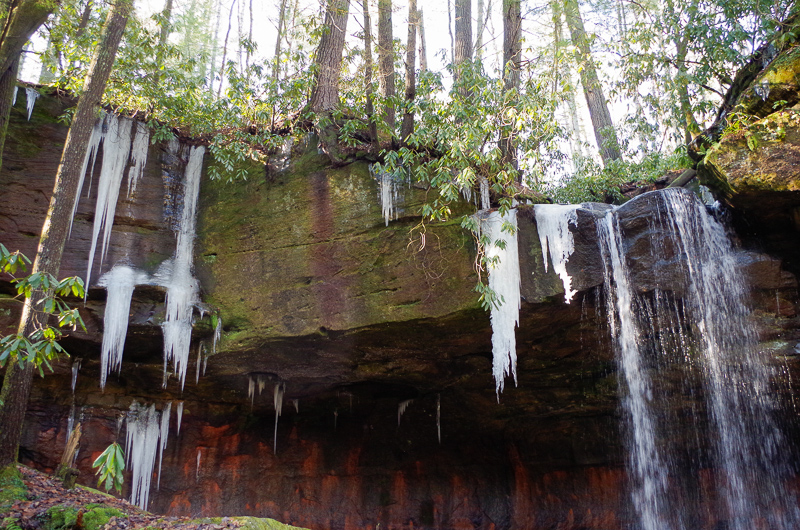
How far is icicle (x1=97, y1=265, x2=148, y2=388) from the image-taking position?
27.4 ft

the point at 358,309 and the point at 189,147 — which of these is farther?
the point at 189,147

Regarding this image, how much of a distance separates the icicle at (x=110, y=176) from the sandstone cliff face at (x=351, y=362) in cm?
19

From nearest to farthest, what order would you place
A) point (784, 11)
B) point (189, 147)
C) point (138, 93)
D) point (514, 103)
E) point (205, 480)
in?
point (784, 11)
point (514, 103)
point (138, 93)
point (189, 147)
point (205, 480)

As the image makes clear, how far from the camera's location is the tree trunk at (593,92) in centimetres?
902

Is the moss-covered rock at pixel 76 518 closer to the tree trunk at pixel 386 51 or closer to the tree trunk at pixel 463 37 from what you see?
the tree trunk at pixel 386 51

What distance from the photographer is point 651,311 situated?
26.2ft

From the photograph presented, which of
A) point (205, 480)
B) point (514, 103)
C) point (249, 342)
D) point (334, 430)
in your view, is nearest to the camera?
point (514, 103)

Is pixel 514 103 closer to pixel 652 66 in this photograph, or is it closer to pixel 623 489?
pixel 652 66

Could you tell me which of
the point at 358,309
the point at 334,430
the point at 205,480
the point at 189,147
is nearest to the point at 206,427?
the point at 205,480

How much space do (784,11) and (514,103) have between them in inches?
160

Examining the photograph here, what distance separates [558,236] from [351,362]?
418cm

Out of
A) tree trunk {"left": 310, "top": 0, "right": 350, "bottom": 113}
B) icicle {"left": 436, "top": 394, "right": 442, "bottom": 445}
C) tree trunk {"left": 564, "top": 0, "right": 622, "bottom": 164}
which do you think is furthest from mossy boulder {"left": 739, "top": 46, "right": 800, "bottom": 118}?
icicle {"left": 436, "top": 394, "right": 442, "bottom": 445}

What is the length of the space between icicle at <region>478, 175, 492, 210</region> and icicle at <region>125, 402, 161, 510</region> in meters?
7.37

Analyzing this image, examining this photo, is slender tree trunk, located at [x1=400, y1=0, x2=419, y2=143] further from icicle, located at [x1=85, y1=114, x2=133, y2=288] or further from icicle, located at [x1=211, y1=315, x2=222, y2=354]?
icicle, located at [x1=85, y1=114, x2=133, y2=288]
